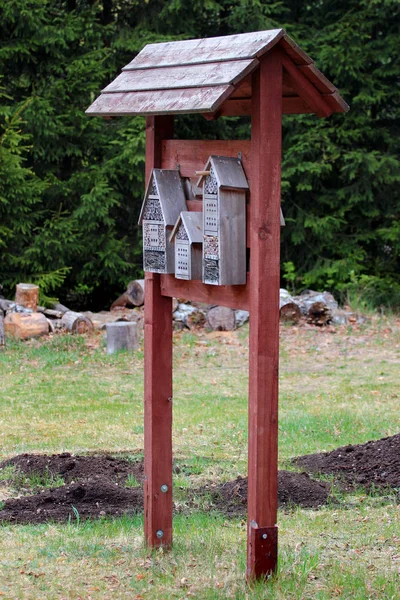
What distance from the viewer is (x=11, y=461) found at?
21.1 ft

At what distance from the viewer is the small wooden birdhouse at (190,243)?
3990 millimetres

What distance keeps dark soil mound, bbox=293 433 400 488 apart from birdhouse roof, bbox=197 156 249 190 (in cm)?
290

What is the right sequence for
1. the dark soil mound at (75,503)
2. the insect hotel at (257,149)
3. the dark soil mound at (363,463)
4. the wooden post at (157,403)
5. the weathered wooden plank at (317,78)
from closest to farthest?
1. the insect hotel at (257,149)
2. the weathered wooden plank at (317,78)
3. the wooden post at (157,403)
4. the dark soil mound at (75,503)
5. the dark soil mound at (363,463)

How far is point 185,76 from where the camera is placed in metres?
3.92

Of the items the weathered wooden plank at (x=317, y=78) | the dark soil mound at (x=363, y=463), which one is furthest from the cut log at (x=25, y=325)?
the weathered wooden plank at (x=317, y=78)

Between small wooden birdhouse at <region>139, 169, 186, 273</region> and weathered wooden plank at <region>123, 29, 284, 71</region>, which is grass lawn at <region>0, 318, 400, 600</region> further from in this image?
weathered wooden plank at <region>123, 29, 284, 71</region>

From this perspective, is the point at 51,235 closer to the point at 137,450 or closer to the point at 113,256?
the point at 113,256

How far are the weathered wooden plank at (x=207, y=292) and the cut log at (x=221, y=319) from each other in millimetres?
8018

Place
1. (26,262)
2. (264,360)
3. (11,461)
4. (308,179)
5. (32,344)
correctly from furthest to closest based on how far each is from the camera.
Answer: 1. (308,179)
2. (26,262)
3. (32,344)
4. (11,461)
5. (264,360)

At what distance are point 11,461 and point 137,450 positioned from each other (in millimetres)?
1079

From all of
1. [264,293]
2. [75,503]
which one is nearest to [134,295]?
[75,503]

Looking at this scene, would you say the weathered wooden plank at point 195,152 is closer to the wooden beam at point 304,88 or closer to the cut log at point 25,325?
the wooden beam at point 304,88

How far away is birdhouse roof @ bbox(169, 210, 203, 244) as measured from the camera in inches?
157

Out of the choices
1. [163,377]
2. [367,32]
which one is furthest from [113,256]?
[163,377]
